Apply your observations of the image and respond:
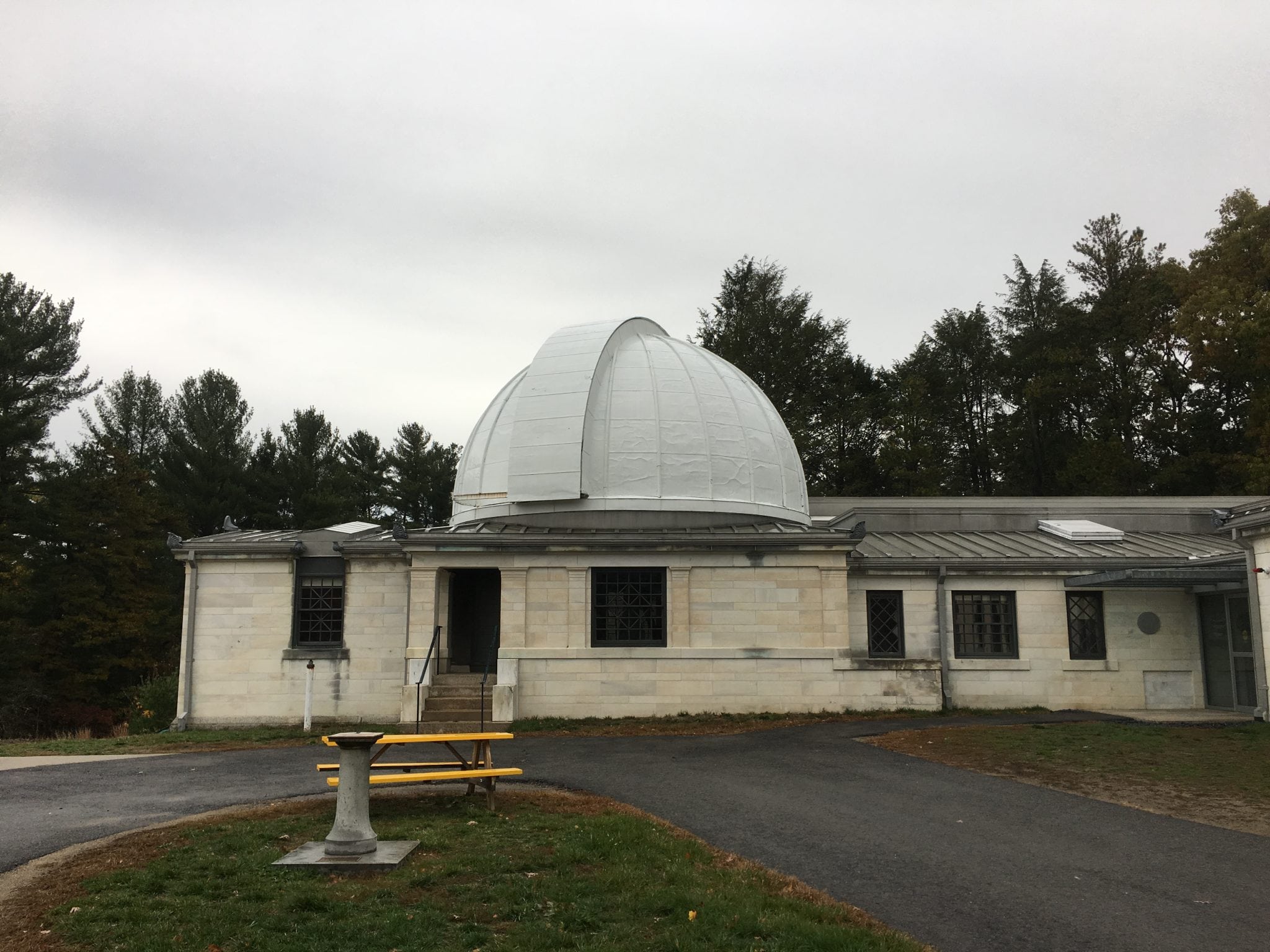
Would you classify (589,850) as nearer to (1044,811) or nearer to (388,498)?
(1044,811)

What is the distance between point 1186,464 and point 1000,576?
22.5m

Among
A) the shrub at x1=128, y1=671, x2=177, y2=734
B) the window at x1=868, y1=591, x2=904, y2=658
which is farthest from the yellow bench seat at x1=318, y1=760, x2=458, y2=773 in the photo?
the shrub at x1=128, y1=671, x2=177, y2=734

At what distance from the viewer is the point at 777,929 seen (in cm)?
580

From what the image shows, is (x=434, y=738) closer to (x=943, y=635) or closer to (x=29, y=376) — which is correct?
(x=943, y=635)

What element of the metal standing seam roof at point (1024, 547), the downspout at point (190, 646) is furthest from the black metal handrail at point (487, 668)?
the metal standing seam roof at point (1024, 547)

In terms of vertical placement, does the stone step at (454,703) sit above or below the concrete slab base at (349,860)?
above

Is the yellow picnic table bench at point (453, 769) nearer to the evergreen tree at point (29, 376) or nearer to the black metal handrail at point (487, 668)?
the black metal handrail at point (487, 668)

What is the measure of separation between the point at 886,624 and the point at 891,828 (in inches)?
422

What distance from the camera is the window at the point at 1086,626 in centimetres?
1903

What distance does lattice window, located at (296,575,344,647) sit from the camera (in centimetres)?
1878

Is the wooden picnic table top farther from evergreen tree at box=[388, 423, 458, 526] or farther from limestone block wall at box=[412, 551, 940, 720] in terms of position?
evergreen tree at box=[388, 423, 458, 526]

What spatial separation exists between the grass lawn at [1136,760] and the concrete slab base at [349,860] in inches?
290

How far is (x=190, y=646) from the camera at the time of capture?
60.7 ft

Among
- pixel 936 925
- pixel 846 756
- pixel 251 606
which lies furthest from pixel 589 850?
pixel 251 606
